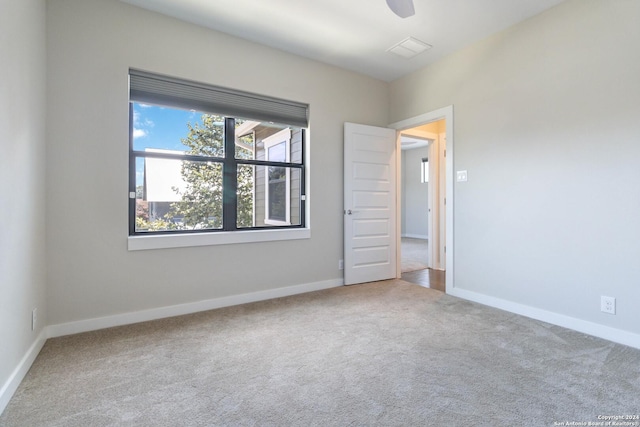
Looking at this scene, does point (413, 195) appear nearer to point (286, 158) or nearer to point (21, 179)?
point (286, 158)

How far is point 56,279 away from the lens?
2.48 metres

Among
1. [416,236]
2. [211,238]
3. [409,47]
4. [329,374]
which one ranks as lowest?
[329,374]

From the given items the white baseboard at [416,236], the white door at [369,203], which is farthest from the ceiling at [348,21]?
the white baseboard at [416,236]

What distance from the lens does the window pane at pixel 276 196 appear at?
11.6 feet

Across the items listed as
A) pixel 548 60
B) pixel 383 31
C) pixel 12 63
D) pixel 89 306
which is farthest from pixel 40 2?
pixel 548 60

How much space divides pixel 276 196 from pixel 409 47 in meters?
2.23

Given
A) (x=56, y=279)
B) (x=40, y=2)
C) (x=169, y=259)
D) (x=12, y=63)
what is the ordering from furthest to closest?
(x=169, y=259)
(x=56, y=279)
(x=40, y=2)
(x=12, y=63)

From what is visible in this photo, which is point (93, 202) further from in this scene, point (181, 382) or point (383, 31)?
point (383, 31)

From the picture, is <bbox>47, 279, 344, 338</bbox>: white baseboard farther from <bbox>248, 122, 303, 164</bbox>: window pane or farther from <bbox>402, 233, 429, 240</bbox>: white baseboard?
<bbox>402, 233, 429, 240</bbox>: white baseboard

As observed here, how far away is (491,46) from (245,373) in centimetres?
372

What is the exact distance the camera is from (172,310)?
2924 mm

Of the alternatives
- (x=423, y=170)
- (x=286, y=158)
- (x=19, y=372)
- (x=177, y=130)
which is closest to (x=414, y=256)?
(x=286, y=158)

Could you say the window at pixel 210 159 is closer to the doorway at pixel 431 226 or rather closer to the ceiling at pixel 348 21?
the ceiling at pixel 348 21

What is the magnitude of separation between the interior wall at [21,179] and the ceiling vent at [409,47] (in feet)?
10.2
